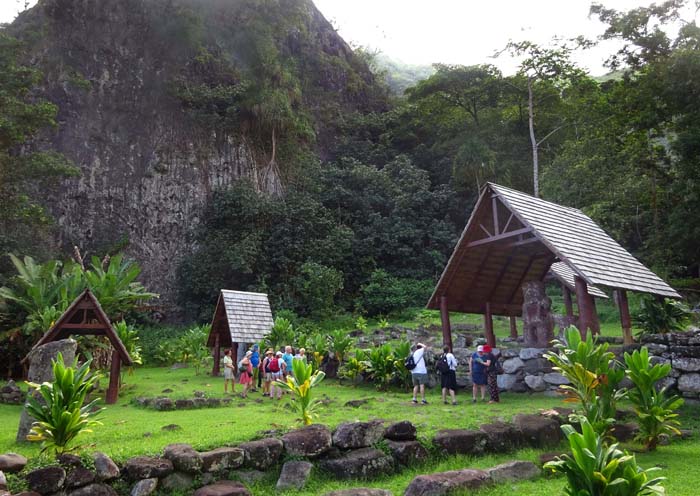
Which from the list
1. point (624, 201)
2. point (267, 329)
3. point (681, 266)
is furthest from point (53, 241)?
point (681, 266)

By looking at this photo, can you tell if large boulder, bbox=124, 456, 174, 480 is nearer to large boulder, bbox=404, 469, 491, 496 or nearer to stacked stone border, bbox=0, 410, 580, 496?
stacked stone border, bbox=0, 410, 580, 496

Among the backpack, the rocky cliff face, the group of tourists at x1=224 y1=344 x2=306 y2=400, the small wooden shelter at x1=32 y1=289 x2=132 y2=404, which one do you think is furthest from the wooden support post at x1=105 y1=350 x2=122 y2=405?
the rocky cliff face

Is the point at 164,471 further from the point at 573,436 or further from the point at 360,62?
the point at 360,62

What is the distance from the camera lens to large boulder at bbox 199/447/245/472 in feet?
21.4

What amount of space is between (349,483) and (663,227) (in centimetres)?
2070

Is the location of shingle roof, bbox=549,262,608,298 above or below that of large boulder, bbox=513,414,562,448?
above

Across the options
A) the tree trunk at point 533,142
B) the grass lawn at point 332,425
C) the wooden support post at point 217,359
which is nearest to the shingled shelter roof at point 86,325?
the grass lawn at point 332,425

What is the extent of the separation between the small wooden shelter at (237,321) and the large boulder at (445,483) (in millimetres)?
9769

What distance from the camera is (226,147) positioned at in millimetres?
30625

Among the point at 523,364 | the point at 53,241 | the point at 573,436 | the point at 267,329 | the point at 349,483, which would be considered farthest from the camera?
the point at 53,241

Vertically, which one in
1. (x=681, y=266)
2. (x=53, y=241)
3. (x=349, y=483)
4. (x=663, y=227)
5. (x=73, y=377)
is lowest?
(x=349, y=483)

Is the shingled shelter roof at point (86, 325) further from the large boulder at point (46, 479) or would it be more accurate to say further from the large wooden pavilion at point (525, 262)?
the large wooden pavilion at point (525, 262)

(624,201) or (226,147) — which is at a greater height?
(226,147)

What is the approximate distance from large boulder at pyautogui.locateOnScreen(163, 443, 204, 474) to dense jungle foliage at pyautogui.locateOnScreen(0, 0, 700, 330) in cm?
1722
